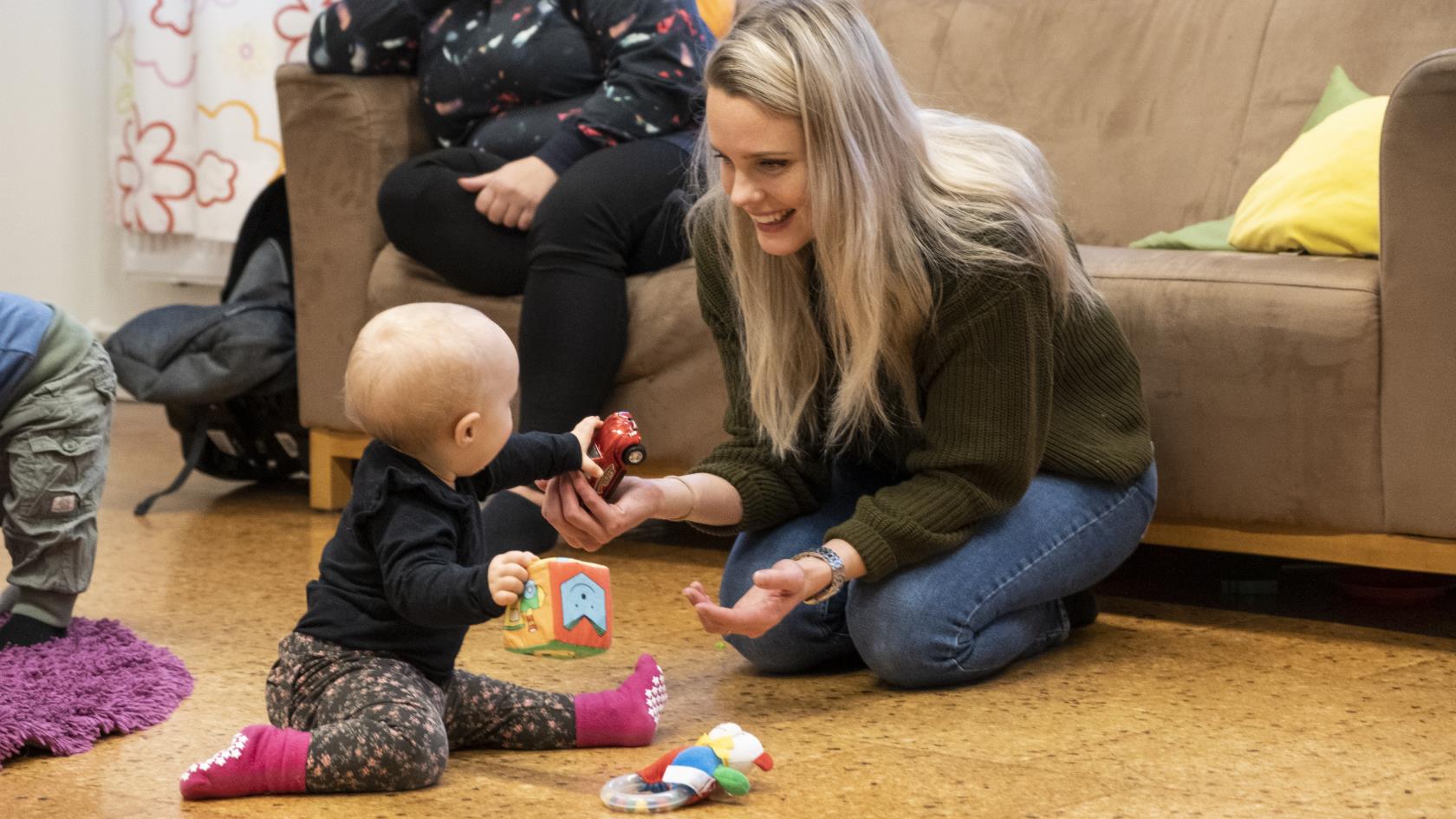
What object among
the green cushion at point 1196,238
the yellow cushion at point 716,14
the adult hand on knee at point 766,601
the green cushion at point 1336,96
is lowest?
the adult hand on knee at point 766,601

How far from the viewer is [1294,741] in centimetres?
133

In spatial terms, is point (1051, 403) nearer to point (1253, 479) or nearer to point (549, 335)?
point (1253, 479)

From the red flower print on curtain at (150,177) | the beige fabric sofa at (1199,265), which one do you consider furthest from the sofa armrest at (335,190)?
the red flower print on curtain at (150,177)

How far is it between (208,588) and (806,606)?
2.60ft

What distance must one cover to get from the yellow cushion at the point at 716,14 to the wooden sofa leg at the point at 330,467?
786 mm

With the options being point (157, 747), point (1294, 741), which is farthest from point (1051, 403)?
point (157, 747)

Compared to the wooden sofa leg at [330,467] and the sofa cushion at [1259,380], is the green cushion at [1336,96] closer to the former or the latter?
the sofa cushion at [1259,380]

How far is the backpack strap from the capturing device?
2.38 m

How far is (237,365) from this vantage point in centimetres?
238

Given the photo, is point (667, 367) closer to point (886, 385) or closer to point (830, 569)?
point (886, 385)

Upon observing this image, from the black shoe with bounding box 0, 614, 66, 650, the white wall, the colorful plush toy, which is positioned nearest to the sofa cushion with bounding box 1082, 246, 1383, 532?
the colorful plush toy

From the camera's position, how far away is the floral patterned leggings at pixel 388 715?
3.89ft

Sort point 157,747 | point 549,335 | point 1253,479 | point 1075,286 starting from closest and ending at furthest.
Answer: point 157,747 → point 1075,286 → point 1253,479 → point 549,335

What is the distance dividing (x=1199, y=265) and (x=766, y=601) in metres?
0.70
